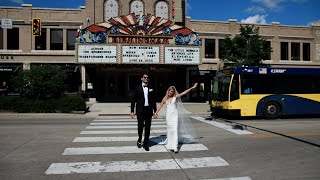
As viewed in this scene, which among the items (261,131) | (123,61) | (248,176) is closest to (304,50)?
(123,61)

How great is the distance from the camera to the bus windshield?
634 inches

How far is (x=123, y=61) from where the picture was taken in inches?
1028

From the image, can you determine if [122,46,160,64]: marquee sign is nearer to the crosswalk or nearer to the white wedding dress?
the crosswalk

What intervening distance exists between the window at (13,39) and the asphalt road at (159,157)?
2189 cm

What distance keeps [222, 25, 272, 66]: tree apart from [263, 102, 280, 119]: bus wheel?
32.4 feet

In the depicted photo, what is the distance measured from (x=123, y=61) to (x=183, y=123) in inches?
711

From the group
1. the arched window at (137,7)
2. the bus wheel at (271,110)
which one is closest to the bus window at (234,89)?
the bus wheel at (271,110)

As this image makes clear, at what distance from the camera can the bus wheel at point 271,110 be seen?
1614 cm

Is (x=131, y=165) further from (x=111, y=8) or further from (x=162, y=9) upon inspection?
(x=162, y=9)

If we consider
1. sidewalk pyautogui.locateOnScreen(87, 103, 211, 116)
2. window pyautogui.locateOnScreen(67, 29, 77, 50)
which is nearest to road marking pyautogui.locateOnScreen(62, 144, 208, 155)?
sidewalk pyautogui.locateOnScreen(87, 103, 211, 116)

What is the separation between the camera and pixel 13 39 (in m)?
29.6

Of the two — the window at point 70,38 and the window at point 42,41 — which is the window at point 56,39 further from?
the window at point 70,38

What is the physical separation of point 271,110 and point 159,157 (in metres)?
10.8

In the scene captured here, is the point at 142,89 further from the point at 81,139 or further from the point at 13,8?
the point at 13,8
